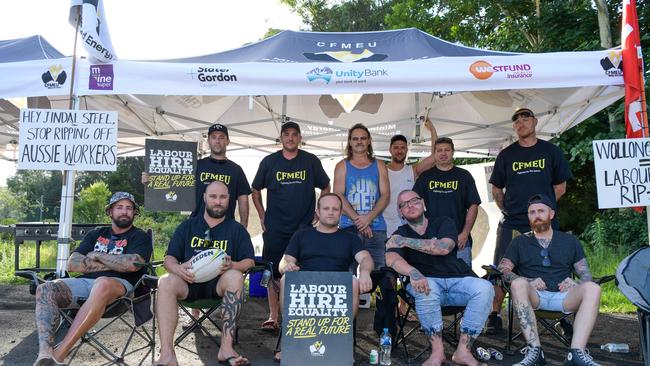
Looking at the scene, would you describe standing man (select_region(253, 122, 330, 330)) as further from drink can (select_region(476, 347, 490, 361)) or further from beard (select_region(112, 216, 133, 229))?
drink can (select_region(476, 347, 490, 361))

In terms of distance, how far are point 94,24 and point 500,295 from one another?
12.0 feet

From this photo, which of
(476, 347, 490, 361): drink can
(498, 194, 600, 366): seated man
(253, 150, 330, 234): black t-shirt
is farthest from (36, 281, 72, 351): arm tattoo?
(498, 194, 600, 366): seated man

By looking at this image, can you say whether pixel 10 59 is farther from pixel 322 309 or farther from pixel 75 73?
pixel 322 309

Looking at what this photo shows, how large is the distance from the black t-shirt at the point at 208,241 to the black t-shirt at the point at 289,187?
0.65m

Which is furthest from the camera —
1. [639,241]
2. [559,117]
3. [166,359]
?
[639,241]

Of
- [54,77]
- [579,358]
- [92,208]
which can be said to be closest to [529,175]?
[579,358]

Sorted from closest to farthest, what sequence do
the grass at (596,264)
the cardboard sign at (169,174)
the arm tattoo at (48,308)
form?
the arm tattoo at (48,308), the cardboard sign at (169,174), the grass at (596,264)

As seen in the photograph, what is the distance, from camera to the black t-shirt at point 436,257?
11.9 feet

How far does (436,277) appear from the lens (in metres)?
3.61

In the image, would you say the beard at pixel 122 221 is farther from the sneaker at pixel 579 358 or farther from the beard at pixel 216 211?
the sneaker at pixel 579 358

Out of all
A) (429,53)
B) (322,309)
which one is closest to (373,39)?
(429,53)

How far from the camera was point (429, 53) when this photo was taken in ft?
14.5

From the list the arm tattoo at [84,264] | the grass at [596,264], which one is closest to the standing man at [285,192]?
the arm tattoo at [84,264]

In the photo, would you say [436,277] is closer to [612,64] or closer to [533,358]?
[533,358]
